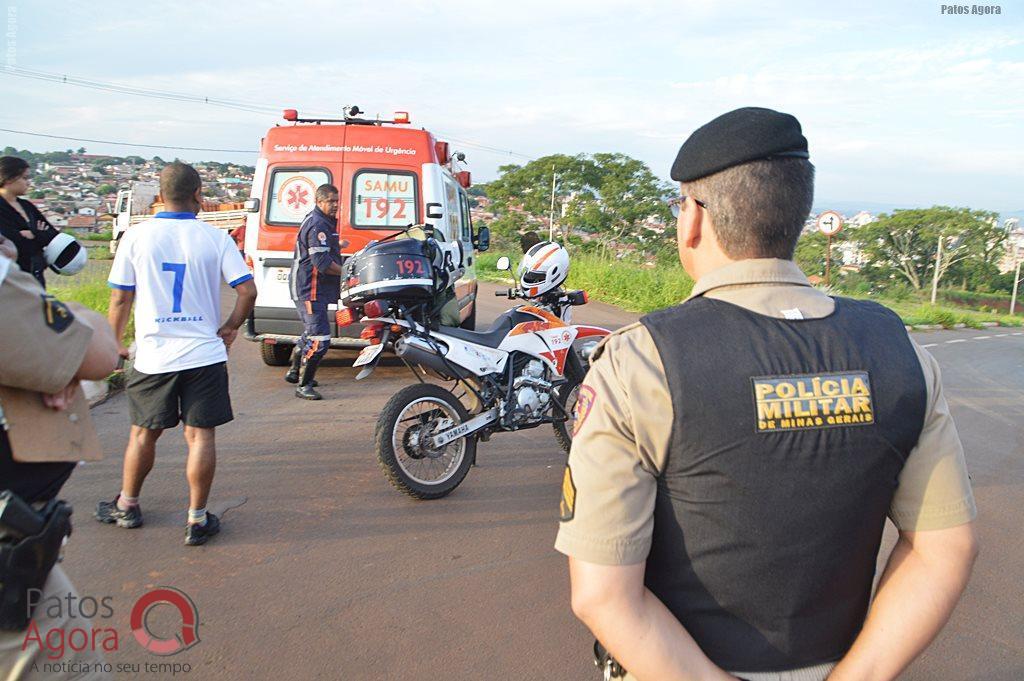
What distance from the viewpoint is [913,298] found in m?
25.5

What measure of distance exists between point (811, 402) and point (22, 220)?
17.7ft

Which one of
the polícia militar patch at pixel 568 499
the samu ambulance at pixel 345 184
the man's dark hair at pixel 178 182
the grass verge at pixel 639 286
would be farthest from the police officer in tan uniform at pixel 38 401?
the grass verge at pixel 639 286

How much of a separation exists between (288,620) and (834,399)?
2.65m

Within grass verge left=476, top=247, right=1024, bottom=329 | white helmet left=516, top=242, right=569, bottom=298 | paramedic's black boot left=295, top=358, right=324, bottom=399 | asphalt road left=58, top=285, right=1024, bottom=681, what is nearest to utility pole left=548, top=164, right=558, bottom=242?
grass verge left=476, top=247, right=1024, bottom=329

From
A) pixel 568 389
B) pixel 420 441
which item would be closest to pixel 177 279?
pixel 420 441

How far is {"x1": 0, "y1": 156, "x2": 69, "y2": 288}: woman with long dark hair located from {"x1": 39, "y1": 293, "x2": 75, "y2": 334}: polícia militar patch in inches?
150

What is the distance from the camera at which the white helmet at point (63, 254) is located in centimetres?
500

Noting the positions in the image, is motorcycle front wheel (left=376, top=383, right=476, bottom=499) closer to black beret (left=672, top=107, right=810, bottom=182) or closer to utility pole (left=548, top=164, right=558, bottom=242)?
black beret (left=672, top=107, right=810, bottom=182)

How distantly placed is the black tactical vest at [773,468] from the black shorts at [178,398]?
3039 mm

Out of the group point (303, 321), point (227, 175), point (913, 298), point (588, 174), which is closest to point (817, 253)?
point (913, 298)

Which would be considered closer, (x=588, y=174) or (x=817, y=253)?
(x=817, y=253)

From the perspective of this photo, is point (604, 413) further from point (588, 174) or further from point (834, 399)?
point (588, 174)

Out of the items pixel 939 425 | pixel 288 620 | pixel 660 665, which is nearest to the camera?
pixel 660 665

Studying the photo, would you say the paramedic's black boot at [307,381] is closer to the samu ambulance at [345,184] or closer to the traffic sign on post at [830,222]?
the samu ambulance at [345,184]
